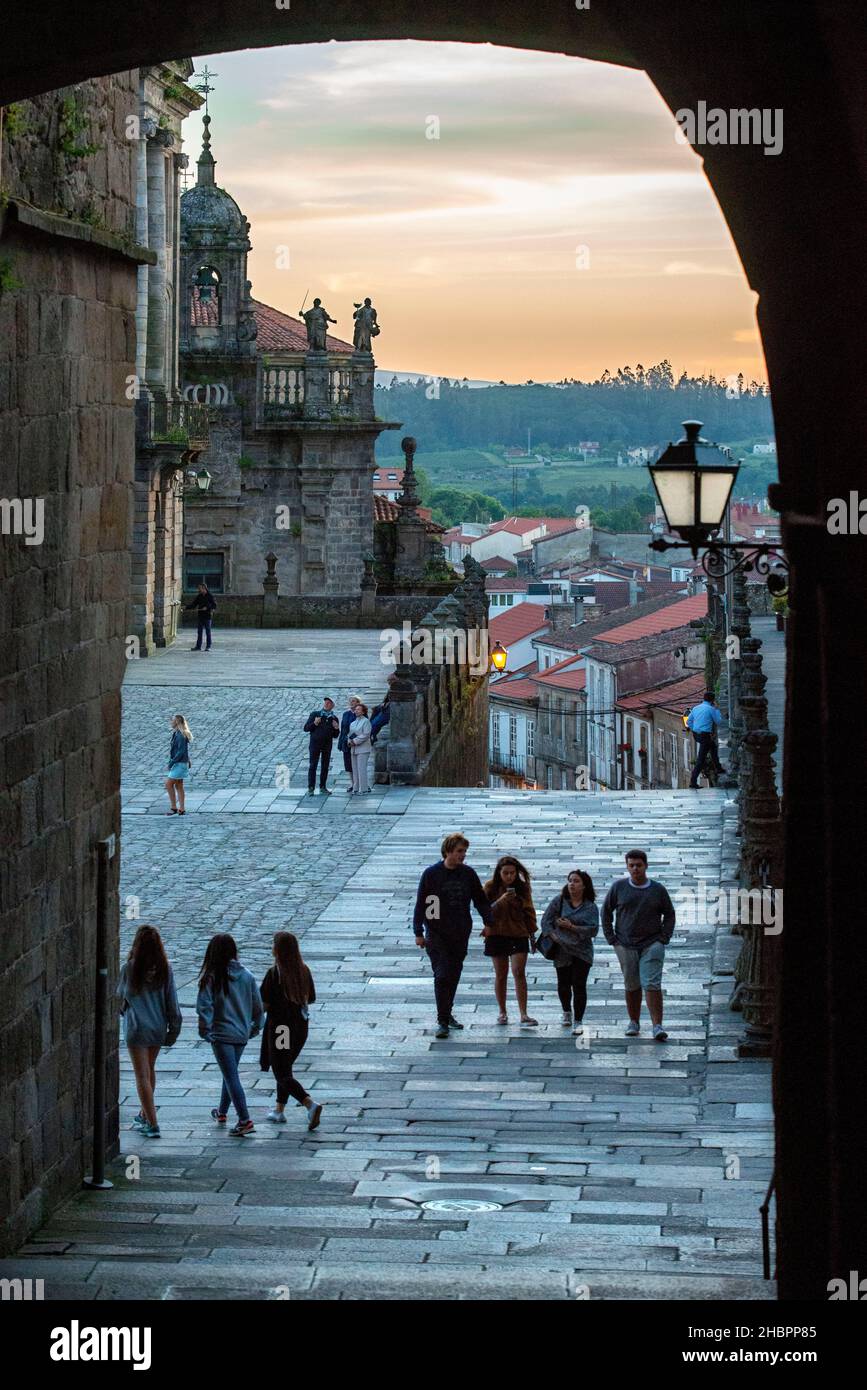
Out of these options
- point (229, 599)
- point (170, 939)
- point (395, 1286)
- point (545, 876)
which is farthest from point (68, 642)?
point (229, 599)

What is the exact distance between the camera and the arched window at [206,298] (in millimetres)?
52094

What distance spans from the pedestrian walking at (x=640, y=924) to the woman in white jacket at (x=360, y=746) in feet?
36.9

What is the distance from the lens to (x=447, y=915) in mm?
13250

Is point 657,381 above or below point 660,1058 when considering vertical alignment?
above

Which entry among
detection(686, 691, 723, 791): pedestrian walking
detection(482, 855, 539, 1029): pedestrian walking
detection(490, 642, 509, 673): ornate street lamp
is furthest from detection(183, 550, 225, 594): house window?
detection(482, 855, 539, 1029): pedestrian walking

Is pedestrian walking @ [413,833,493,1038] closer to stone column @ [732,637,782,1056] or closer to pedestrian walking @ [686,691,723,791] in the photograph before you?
stone column @ [732,637,782,1056]

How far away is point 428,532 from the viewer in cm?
5184

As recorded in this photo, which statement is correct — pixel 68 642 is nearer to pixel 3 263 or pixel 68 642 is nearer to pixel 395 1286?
pixel 3 263

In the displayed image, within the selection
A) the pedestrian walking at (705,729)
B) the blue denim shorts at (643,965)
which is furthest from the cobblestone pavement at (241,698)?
the blue denim shorts at (643,965)

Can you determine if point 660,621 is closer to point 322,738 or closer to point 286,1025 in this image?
point 322,738

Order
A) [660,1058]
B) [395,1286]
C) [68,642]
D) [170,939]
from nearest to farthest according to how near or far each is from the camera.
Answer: [395,1286] → [68,642] → [660,1058] → [170,939]

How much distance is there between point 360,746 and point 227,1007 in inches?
533

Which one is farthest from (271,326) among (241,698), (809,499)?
(809,499)

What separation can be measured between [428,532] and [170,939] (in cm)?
3589
